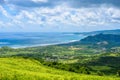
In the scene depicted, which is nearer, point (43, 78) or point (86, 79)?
point (43, 78)

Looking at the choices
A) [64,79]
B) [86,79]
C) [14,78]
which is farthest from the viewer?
[86,79]

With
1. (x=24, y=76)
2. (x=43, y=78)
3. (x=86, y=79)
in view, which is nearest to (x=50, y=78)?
(x=43, y=78)

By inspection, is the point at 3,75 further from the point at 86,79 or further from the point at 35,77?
the point at 86,79

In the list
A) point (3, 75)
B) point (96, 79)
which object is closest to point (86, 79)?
point (96, 79)

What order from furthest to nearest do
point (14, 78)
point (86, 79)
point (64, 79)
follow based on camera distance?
point (86, 79)
point (64, 79)
point (14, 78)

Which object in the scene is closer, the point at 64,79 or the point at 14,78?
the point at 14,78

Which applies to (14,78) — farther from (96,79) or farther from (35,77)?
(96,79)

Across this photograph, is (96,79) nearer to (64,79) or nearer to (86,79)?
(86,79)
